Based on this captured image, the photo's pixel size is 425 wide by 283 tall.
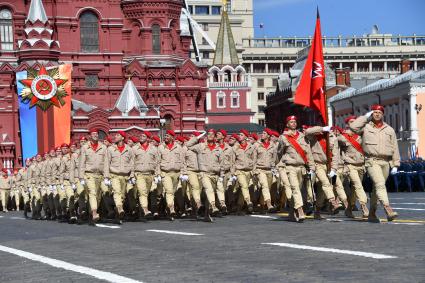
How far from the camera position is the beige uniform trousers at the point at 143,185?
25156 millimetres

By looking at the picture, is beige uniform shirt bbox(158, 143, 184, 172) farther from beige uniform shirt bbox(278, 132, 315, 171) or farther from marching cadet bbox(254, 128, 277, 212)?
beige uniform shirt bbox(278, 132, 315, 171)

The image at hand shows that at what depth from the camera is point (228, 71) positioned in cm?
11644

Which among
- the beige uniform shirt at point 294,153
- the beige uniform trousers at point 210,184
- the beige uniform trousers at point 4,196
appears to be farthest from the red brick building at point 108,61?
the beige uniform shirt at point 294,153

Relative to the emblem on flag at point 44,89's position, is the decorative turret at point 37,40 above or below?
above

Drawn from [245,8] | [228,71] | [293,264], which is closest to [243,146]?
[293,264]

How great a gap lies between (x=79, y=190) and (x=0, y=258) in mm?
10995

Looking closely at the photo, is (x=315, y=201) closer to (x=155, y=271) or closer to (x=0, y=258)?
(x=0, y=258)

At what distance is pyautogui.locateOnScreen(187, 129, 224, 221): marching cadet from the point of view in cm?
2483

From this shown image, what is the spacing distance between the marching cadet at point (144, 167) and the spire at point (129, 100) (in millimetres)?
→ 50813

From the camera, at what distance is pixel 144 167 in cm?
2567

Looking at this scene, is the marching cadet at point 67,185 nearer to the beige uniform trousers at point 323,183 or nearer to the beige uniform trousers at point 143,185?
the beige uniform trousers at point 143,185

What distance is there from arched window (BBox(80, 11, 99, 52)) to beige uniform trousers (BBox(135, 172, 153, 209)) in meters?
55.6

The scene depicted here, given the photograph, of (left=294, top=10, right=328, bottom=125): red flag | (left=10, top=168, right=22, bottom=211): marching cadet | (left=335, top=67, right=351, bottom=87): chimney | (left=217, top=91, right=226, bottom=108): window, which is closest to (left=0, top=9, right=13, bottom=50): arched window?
(left=10, top=168, right=22, bottom=211): marching cadet

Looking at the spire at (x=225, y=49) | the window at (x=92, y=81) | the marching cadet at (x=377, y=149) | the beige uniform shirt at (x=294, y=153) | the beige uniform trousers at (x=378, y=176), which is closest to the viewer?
the beige uniform trousers at (x=378, y=176)
